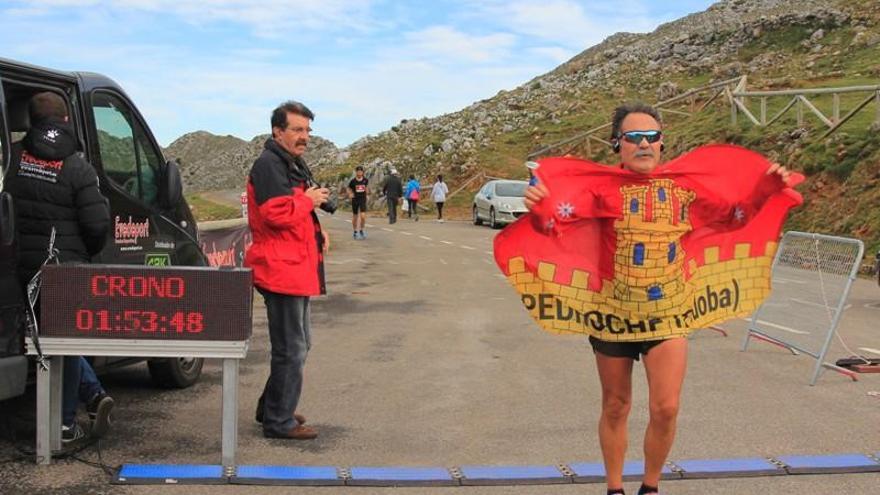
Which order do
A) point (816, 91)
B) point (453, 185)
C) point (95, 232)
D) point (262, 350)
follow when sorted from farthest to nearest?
point (453, 185), point (816, 91), point (262, 350), point (95, 232)

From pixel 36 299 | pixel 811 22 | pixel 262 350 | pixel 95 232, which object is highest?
pixel 811 22

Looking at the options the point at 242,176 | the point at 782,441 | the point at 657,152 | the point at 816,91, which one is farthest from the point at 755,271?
the point at 242,176

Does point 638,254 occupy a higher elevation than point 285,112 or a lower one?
lower

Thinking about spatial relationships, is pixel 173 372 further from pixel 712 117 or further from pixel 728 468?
pixel 712 117

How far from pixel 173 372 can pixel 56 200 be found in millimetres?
2210

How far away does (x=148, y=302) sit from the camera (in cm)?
519

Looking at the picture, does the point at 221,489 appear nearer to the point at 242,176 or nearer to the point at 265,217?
the point at 265,217

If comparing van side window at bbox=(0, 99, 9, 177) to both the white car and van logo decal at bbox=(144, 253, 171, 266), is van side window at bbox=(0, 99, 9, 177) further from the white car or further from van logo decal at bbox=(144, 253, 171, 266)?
the white car

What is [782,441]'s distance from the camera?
5914 millimetres

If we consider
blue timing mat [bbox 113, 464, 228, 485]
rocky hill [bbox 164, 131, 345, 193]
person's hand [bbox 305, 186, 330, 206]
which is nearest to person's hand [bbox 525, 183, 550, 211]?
person's hand [bbox 305, 186, 330, 206]

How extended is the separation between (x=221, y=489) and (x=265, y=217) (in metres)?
1.59

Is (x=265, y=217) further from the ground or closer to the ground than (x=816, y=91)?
closer to the ground

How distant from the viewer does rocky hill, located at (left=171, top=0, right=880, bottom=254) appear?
64.4 feet

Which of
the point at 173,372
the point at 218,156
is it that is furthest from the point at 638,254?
the point at 218,156
